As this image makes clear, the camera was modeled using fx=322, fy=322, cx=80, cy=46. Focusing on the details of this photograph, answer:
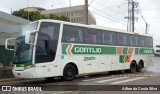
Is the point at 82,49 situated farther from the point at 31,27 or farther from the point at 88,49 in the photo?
the point at 31,27

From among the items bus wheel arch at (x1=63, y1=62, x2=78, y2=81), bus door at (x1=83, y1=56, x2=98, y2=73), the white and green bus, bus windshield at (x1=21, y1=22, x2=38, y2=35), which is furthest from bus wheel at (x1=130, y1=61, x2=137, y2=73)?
bus windshield at (x1=21, y1=22, x2=38, y2=35)

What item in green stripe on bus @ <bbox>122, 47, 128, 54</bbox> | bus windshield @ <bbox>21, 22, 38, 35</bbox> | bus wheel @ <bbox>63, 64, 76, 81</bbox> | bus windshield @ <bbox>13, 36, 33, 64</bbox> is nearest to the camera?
bus windshield @ <bbox>13, 36, 33, 64</bbox>

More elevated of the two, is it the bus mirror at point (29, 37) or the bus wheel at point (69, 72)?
the bus mirror at point (29, 37)

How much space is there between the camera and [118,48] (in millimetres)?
23859

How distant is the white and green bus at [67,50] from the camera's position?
17000mm

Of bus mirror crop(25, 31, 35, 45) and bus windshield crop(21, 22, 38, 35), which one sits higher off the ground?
bus windshield crop(21, 22, 38, 35)

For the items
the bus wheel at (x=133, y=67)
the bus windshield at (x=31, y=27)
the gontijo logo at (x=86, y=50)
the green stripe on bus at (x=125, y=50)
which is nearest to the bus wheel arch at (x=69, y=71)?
the gontijo logo at (x=86, y=50)

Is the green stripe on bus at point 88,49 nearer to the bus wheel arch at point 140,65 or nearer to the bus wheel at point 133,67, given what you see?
the bus wheel at point 133,67

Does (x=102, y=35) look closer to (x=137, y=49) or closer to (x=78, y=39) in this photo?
(x=78, y=39)

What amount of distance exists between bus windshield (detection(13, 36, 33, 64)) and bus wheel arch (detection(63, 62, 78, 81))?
8.53ft

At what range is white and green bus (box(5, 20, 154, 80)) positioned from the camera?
1700 cm

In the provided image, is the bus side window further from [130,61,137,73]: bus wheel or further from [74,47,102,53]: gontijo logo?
[130,61,137,73]: bus wheel

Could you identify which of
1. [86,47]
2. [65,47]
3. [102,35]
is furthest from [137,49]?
[65,47]

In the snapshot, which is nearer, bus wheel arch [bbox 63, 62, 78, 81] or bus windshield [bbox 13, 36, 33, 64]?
bus windshield [bbox 13, 36, 33, 64]
